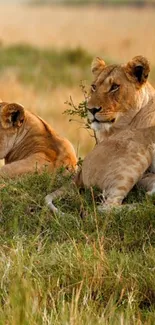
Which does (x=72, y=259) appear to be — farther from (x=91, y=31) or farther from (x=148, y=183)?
(x=91, y=31)

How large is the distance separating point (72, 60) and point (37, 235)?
562 inches

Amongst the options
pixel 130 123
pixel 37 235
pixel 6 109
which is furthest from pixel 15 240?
pixel 6 109

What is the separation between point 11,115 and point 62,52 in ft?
42.8

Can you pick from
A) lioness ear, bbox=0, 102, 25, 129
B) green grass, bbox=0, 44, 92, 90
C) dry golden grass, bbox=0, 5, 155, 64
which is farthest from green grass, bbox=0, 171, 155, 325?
dry golden grass, bbox=0, 5, 155, 64

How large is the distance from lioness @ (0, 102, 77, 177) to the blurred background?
1876mm

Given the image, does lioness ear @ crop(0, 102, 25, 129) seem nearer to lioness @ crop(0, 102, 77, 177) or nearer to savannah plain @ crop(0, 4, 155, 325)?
lioness @ crop(0, 102, 77, 177)

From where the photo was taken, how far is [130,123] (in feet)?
19.3

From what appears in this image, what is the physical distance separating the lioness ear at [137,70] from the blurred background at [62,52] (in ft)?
8.95

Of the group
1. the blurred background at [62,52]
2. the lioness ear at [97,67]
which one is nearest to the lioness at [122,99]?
the lioness ear at [97,67]

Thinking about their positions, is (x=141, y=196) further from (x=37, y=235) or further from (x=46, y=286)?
(x=46, y=286)

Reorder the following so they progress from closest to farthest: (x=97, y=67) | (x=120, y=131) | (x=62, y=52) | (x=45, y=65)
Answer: (x=120, y=131)
(x=97, y=67)
(x=45, y=65)
(x=62, y=52)

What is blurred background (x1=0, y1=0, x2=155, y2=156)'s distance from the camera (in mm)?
14617

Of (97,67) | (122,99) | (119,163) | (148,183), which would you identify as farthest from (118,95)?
(148,183)

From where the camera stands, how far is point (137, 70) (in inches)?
233
